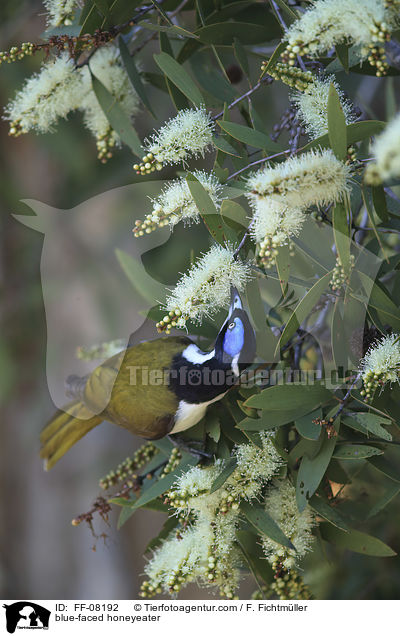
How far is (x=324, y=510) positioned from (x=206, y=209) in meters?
0.35

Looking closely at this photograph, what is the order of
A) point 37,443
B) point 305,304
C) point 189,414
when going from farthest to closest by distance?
point 37,443 → point 189,414 → point 305,304

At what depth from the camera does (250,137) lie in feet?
1.96

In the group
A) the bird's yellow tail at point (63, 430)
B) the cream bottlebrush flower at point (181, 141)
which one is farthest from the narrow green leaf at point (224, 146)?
the bird's yellow tail at point (63, 430)

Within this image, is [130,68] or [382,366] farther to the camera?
[130,68]

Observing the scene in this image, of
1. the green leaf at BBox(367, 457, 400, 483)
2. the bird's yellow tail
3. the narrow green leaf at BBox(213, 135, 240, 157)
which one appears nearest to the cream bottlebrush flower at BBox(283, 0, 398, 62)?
the narrow green leaf at BBox(213, 135, 240, 157)

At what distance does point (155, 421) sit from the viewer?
732mm

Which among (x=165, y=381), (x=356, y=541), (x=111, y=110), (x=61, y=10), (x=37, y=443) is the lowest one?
(x=37, y=443)

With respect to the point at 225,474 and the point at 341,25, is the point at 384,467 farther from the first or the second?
the point at 341,25

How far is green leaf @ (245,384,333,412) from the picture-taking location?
597 millimetres

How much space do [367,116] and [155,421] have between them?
1.88 ft

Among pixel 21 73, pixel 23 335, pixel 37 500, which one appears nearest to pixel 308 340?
pixel 21 73

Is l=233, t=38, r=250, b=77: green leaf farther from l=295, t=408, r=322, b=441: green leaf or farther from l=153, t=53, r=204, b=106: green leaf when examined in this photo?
l=295, t=408, r=322, b=441: green leaf

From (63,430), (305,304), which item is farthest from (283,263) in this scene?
(63,430)
